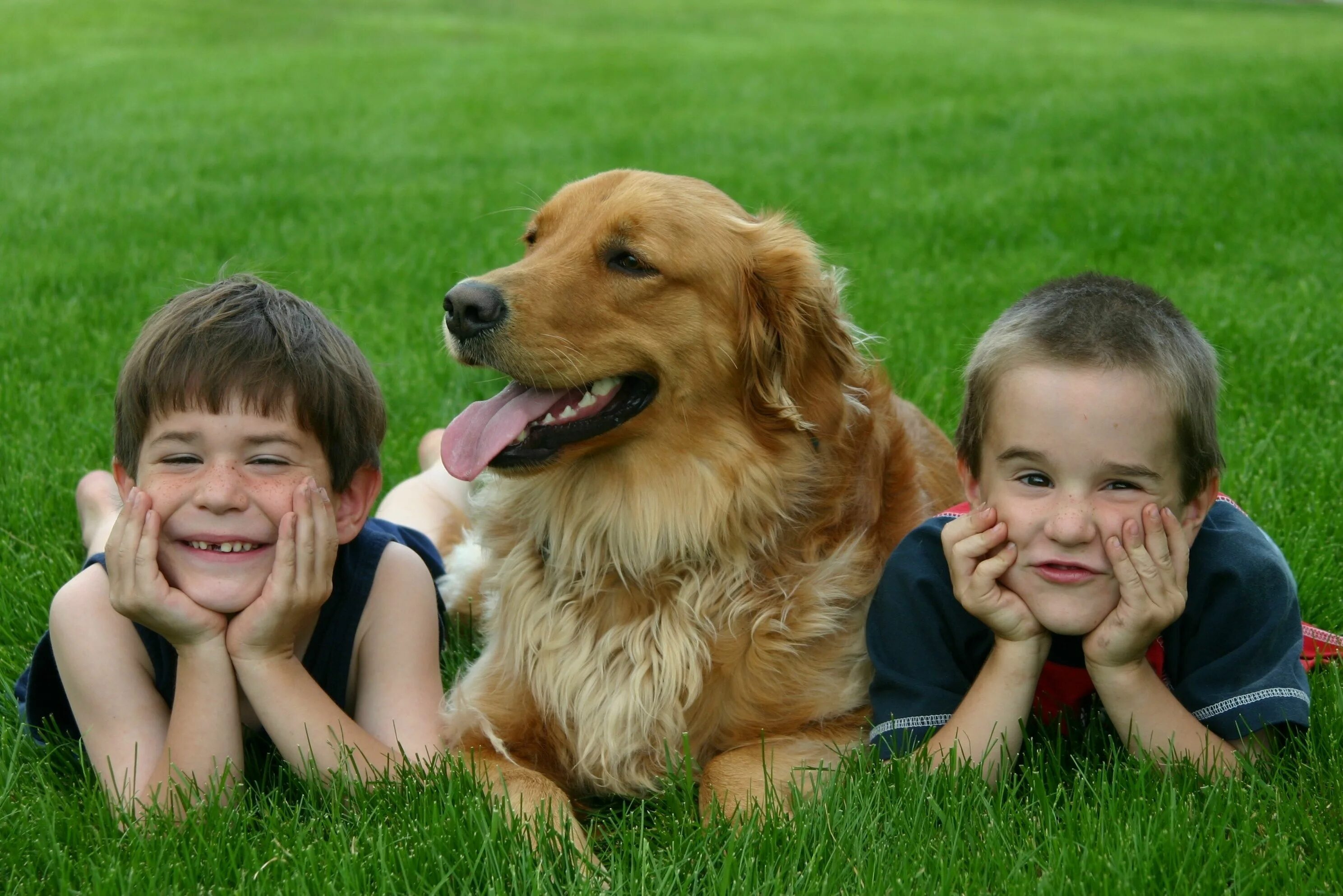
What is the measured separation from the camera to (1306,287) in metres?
6.70

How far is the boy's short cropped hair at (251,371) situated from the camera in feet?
9.83

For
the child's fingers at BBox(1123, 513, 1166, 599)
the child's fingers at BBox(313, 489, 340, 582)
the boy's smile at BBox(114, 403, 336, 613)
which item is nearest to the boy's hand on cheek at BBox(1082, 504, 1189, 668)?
the child's fingers at BBox(1123, 513, 1166, 599)

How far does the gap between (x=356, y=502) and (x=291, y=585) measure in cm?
43

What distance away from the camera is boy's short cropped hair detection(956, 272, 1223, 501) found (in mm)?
2754

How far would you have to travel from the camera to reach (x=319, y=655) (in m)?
3.22

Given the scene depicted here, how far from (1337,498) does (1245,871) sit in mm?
2237

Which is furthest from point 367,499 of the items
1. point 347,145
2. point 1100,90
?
point 1100,90

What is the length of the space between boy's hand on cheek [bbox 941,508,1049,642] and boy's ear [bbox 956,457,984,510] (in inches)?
8.9

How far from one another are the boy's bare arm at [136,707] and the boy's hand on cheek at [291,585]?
72mm

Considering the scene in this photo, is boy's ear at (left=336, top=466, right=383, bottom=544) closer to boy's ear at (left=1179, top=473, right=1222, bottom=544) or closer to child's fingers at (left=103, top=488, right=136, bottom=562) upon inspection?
child's fingers at (left=103, top=488, right=136, bottom=562)

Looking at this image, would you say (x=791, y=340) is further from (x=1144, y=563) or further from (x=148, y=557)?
(x=148, y=557)

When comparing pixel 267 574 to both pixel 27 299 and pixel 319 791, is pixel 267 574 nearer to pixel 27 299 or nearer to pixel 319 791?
pixel 319 791

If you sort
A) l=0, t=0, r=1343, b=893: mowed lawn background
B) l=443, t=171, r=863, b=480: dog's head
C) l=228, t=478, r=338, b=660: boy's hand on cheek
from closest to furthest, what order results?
l=0, t=0, r=1343, b=893: mowed lawn background → l=228, t=478, r=338, b=660: boy's hand on cheek → l=443, t=171, r=863, b=480: dog's head

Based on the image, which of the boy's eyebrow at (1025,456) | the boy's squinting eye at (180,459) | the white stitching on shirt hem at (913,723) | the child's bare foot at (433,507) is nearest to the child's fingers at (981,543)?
the boy's eyebrow at (1025,456)
